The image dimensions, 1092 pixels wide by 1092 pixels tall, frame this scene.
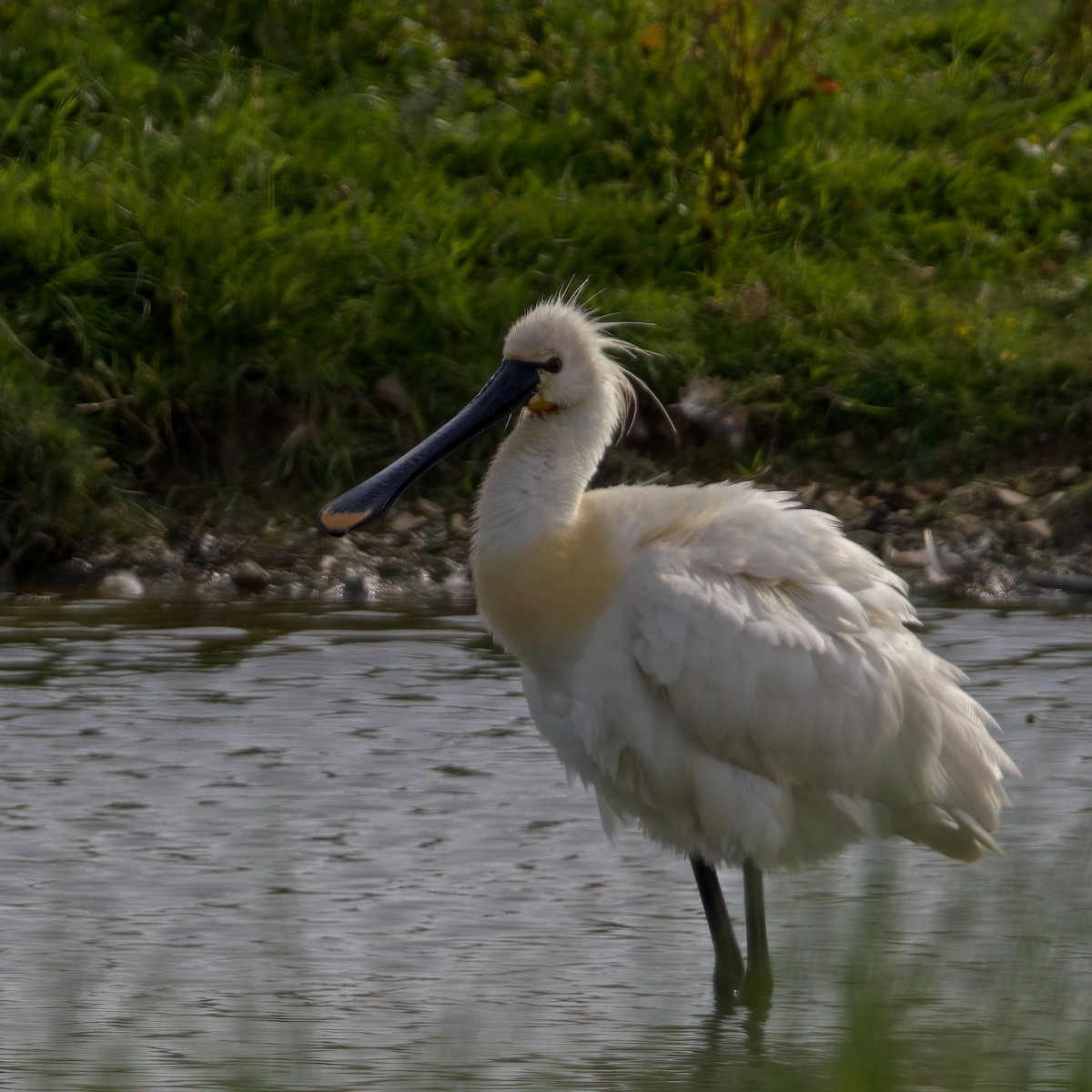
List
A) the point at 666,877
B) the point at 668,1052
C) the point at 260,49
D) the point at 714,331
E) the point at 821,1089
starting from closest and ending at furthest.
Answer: the point at 821,1089, the point at 668,1052, the point at 666,877, the point at 714,331, the point at 260,49

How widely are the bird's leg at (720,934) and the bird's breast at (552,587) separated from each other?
0.57 metres

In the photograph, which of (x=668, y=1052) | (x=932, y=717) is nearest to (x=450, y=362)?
(x=932, y=717)

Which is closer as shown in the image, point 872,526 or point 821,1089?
point 821,1089

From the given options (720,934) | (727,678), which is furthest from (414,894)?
(727,678)

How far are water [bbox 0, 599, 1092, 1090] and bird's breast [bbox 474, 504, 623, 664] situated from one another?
2.18 feet

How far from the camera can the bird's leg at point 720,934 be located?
4750mm

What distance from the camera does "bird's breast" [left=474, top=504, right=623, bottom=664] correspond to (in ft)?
15.5

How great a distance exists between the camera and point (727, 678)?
4652 millimetres

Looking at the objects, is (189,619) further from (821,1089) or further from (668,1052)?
(821,1089)

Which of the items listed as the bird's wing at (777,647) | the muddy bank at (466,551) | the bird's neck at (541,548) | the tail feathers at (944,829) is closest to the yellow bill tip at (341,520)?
the bird's neck at (541,548)

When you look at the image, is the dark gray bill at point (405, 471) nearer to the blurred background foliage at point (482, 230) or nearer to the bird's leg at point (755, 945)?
the bird's leg at point (755, 945)

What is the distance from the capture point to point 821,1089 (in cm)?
253

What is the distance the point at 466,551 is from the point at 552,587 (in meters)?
4.13

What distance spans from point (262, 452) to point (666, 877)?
12.8 ft
